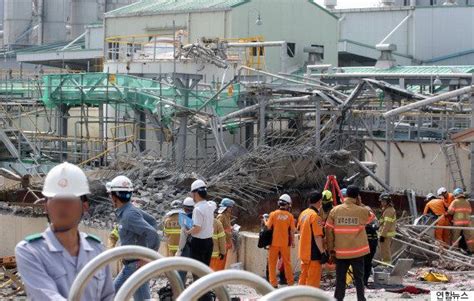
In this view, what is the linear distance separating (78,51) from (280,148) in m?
28.1

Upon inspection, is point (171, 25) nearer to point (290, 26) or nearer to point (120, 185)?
point (290, 26)

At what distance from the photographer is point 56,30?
209ft

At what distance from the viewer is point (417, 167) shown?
103 feet

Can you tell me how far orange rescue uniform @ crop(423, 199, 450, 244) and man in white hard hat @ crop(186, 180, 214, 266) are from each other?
762 centimetres

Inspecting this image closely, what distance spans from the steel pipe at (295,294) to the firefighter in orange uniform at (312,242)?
9395mm

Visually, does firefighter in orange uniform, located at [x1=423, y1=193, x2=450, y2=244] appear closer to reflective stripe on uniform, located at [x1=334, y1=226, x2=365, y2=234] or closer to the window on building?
reflective stripe on uniform, located at [x1=334, y1=226, x2=365, y2=234]

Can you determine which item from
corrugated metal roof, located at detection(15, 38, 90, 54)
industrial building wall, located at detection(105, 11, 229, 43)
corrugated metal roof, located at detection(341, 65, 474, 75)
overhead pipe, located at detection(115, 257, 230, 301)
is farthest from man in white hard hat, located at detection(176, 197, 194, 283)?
corrugated metal roof, located at detection(15, 38, 90, 54)

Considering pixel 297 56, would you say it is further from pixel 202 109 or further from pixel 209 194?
pixel 209 194

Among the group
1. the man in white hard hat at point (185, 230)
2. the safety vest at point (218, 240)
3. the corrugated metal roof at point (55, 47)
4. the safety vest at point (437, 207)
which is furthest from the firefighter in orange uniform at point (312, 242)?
the corrugated metal roof at point (55, 47)

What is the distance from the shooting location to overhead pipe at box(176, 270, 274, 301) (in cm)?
508

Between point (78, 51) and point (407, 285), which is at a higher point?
point (78, 51)

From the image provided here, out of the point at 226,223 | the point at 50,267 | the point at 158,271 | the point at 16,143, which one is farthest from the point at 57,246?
the point at 16,143

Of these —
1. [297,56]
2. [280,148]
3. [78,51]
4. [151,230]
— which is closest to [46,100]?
[280,148]

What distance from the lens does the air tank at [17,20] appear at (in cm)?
6169
